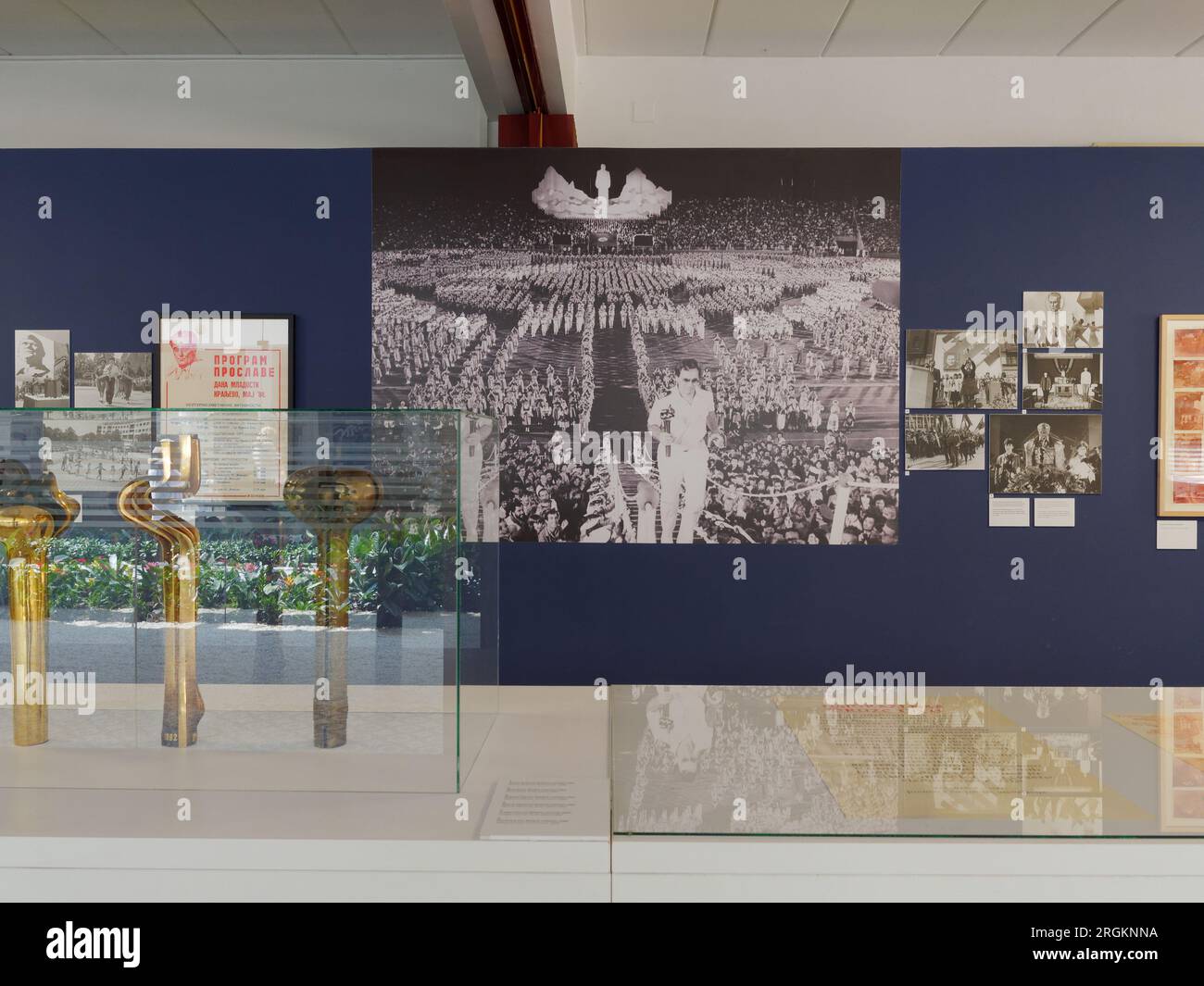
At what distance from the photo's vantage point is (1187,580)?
3.57m

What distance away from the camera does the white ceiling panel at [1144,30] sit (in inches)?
141

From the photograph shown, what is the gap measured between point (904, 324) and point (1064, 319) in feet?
1.84

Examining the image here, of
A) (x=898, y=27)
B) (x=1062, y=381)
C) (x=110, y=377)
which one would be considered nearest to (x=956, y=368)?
(x=1062, y=381)

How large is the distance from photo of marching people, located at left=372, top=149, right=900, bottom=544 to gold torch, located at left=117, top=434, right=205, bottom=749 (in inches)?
90.8

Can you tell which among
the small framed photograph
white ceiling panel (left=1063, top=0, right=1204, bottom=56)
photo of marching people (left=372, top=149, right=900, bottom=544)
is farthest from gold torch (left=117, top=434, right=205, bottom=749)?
white ceiling panel (left=1063, top=0, right=1204, bottom=56)

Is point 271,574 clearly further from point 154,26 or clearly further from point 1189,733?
point 154,26

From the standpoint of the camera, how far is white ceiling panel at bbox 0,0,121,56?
3.65 metres

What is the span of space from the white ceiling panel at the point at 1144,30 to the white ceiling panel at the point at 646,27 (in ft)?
4.80

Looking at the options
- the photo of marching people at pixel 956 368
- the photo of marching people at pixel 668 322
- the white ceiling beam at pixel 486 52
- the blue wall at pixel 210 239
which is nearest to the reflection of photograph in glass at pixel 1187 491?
the photo of marching people at pixel 956 368

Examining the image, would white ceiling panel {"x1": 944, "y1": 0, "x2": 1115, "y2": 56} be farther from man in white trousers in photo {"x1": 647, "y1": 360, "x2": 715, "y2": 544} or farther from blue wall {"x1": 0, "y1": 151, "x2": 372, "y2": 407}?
blue wall {"x1": 0, "y1": 151, "x2": 372, "y2": 407}

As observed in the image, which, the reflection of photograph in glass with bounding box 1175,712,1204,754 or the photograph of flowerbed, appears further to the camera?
the reflection of photograph in glass with bounding box 1175,712,1204,754

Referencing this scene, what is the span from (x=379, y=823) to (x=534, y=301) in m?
2.64

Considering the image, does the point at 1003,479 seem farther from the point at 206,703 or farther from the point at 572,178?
the point at 206,703
